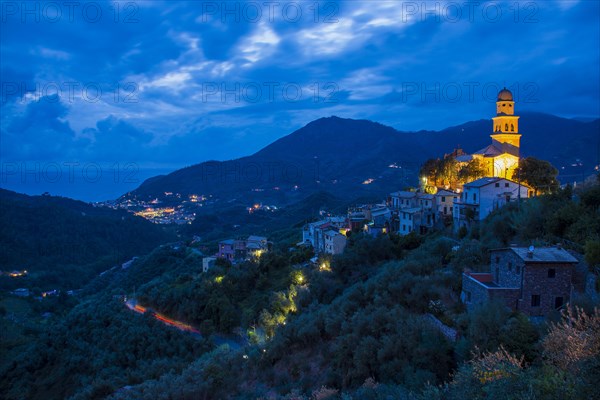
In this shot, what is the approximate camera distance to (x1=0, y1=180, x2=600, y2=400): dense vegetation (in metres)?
7.23

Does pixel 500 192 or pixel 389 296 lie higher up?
pixel 500 192

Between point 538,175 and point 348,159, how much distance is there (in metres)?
118

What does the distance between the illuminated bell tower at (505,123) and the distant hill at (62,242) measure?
5443cm

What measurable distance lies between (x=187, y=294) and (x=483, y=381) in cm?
2735

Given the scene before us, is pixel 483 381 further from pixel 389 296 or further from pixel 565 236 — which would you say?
pixel 565 236

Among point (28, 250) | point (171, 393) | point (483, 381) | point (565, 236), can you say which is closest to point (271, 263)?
point (171, 393)

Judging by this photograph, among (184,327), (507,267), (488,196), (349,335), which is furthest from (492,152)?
(184,327)

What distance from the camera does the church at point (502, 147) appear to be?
27078 millimetres

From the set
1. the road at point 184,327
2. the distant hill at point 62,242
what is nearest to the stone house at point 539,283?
the road at point 184,327

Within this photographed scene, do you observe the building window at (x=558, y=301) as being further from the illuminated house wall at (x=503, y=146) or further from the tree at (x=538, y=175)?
the illuminated house wall at (x=503, y=146)

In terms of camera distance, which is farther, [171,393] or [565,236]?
[171,393]

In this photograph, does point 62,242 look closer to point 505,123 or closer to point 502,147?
point 502,147

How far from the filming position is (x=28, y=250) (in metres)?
64.1

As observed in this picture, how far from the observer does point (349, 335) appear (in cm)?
1362
